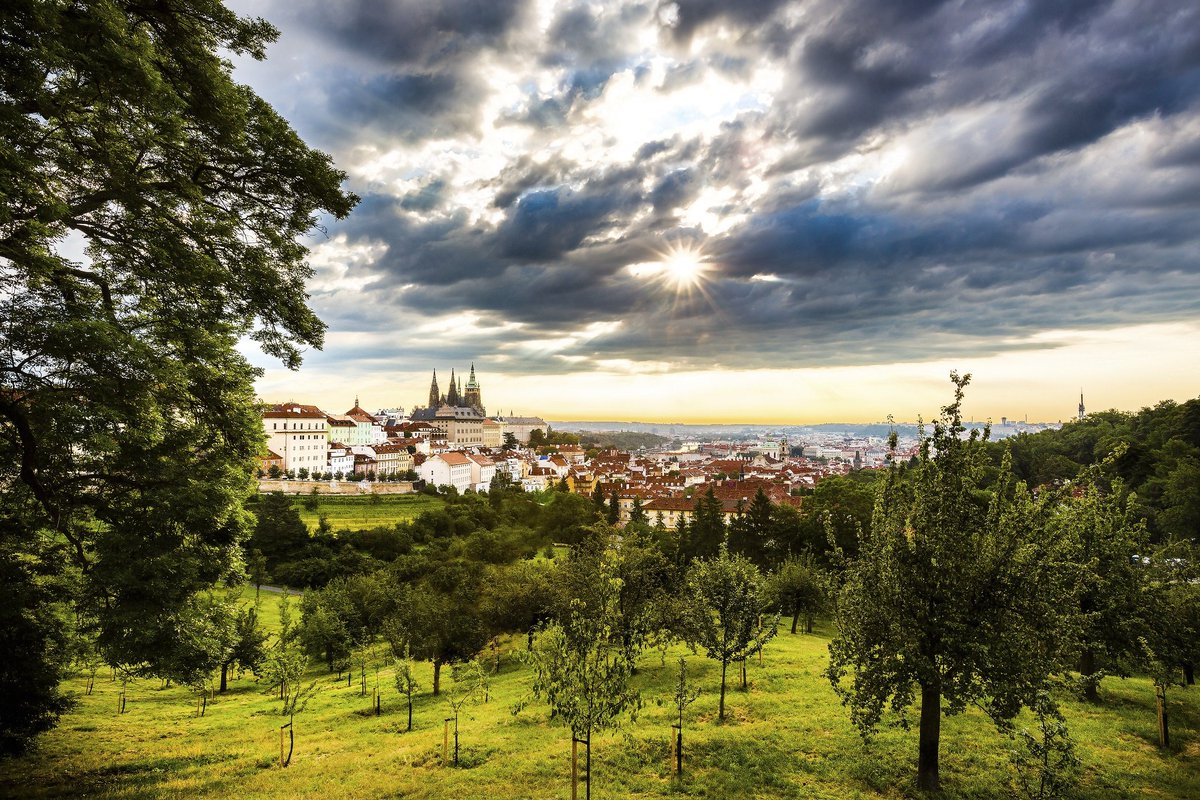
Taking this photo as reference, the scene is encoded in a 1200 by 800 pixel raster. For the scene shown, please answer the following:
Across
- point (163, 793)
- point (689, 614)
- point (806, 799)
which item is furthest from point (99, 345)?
point (689, 614)

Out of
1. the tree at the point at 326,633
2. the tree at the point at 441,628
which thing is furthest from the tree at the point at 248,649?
the tree at the point at 441,628

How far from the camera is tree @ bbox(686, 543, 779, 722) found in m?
16.8

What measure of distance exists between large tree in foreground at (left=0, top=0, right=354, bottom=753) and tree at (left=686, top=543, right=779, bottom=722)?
13.8 m

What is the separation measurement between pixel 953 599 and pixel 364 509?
88630mm

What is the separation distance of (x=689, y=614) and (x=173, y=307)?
57.3 feet

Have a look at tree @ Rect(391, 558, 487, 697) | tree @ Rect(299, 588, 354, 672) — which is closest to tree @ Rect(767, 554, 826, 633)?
tree @ Rect(391, 558, 487, 697)

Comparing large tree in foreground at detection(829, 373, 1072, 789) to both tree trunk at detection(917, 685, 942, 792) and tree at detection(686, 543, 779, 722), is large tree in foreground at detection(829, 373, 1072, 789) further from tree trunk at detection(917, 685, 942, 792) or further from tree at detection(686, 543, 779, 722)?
tree at detection(686, 543, 779, 722)

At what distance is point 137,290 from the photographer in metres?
10.4

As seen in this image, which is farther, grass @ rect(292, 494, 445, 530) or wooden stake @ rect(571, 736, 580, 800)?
grass @ rect(292, 494, 445, 530)

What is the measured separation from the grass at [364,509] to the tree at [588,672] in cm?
6959

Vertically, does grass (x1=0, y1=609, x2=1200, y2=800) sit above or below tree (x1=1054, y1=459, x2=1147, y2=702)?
below

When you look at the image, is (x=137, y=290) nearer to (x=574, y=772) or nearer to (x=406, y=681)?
(x=574, y=772)

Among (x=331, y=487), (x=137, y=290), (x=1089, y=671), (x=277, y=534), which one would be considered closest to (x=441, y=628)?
(x=137, y=290)

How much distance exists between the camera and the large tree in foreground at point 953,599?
1045 cm
